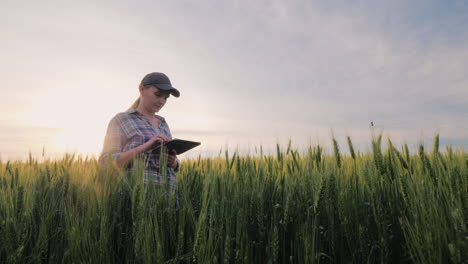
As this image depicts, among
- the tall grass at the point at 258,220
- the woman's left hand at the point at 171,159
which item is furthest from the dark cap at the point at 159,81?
the tall grass at the point at 258,220

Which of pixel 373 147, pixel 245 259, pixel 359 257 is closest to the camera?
pixel 245 259

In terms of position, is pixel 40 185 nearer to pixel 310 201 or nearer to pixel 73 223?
pixel 73 223

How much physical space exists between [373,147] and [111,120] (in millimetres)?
2560

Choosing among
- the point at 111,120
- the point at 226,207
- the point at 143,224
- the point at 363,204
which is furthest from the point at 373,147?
the point at 111,120

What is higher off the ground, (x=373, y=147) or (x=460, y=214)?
(x=373, y=147)

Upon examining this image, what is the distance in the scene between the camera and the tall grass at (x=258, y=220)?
158cm

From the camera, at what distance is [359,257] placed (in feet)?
5.62

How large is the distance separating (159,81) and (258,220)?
226cm

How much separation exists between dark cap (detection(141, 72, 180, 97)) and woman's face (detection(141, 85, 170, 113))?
0.17 feet

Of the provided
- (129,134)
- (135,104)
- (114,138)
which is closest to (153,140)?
(129,134)

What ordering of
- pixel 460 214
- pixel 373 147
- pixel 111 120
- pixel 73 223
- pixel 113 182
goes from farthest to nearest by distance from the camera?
pixel 111 120, pixel 373 147, pixel 113 182, pixel 73 223, pixel 460 214

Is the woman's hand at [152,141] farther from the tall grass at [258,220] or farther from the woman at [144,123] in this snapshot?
the tall grass at [258,220]

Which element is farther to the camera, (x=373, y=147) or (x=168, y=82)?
(x=168, y=82)

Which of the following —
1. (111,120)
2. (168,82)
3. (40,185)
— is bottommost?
(40,185)
